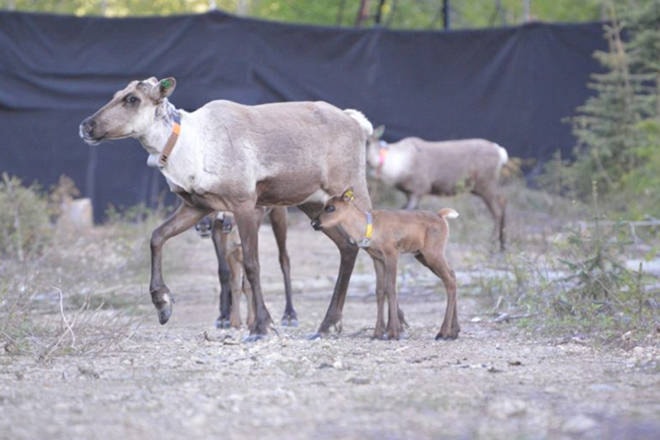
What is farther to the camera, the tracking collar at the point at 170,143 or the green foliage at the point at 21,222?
the green foliage at the point at 21,222

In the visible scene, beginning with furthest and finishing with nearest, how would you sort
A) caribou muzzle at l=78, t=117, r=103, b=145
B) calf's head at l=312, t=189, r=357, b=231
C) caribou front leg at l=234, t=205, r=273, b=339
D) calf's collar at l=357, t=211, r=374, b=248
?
1. calf's head at l=312, t=189, r=357, b=231
2. calf's collar at l=357, t=211, r=374, b=248
3. caribou front leg at l=234, t=205, r=273, b=339
4. caribou muzzle at l=78, t=117, r=103, b=145

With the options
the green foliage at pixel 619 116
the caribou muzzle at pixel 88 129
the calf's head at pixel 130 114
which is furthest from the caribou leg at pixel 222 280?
the green foliage at pixel 619 116

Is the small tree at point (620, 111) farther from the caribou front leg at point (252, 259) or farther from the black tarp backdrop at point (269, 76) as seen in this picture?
the caribou front leg at point (252, 259)

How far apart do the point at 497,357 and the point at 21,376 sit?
285 centimetres

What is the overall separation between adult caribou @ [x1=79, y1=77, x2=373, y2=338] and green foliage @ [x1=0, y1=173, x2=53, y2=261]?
4.25m

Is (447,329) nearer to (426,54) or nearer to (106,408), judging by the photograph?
(106,408)

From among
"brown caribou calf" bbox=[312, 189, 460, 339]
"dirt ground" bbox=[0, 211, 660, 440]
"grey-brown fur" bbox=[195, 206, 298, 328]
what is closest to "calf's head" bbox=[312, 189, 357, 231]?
"brown caribou calf" bbox=[312, 189, 460, 339]

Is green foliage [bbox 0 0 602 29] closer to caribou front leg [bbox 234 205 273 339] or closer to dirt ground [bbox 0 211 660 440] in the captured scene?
caribou front leg [bbox 234 205 273 339]

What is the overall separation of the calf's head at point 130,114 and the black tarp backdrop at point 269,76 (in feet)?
23.3

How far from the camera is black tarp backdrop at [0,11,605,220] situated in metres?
15.4

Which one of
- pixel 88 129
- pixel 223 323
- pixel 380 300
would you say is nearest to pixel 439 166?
pixel 223 323

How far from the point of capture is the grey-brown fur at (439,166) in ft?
50.6

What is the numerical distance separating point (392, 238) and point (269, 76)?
7.73 meters

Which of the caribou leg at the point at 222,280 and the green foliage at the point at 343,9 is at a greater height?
the green foliage at the point at 343,9
